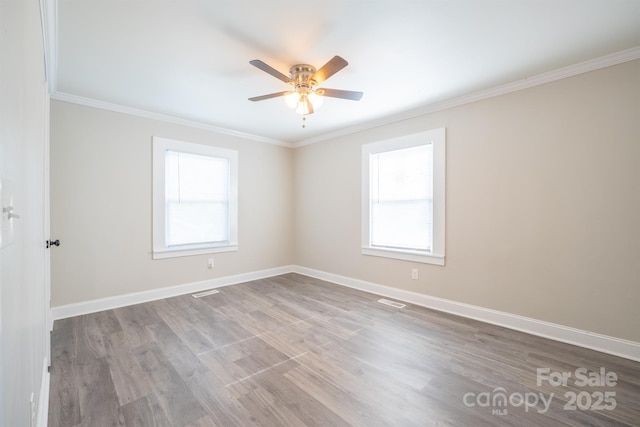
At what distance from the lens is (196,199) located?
4.04 m

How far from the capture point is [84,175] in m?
3.13

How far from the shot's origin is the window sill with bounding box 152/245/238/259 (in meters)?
3.66

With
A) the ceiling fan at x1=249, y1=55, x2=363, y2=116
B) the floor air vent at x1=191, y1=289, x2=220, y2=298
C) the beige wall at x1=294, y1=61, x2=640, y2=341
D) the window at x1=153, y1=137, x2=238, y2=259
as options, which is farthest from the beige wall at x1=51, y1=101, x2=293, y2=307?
the beige wall at x1=294, y1=61, x2=640, y2=341

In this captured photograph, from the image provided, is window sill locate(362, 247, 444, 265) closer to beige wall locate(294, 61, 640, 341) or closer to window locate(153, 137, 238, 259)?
beige wall locate(294, 61, 640, 341)

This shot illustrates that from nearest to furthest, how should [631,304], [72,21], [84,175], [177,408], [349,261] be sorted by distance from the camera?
[177,408] → [72,21] → [631,304] → [84,175] → [349,261]

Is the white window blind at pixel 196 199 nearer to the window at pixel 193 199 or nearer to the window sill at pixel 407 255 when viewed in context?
the window at pixel 193 199

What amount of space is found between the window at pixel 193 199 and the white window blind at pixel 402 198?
2.34 meters

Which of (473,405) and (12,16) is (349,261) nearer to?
(473,405)

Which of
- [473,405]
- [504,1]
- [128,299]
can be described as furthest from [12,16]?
[128,299]

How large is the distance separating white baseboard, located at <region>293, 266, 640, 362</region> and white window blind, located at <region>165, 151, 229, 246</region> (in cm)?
254

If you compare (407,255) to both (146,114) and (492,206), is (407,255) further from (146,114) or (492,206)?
(146,114)

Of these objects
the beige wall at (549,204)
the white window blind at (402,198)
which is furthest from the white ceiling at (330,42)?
the white window blind at (402,198)

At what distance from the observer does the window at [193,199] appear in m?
3.68

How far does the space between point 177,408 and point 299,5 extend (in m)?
2.72
